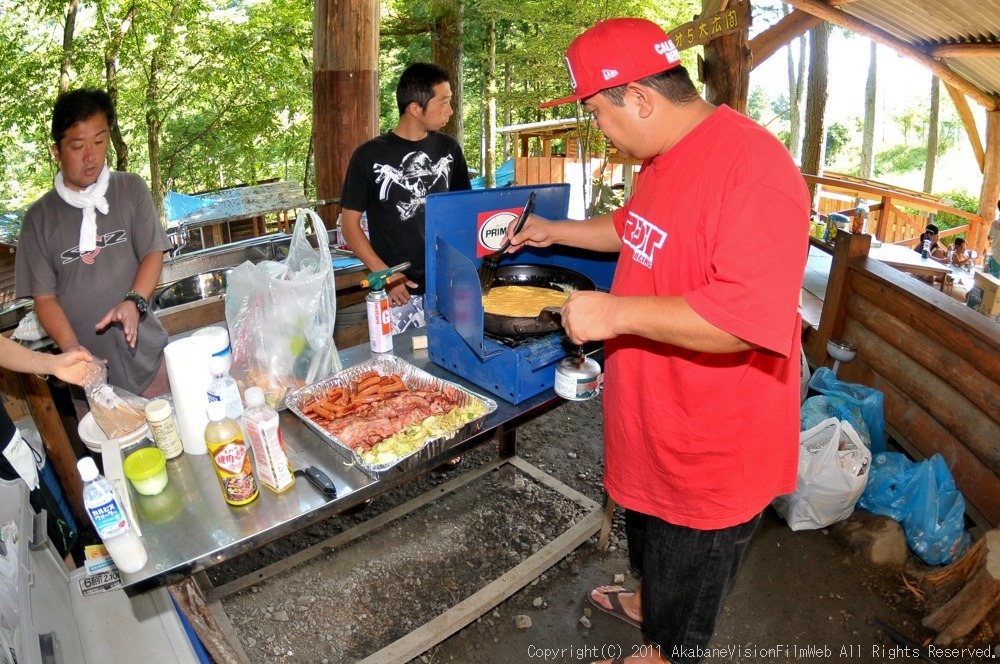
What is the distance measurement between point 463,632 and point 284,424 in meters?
1.43

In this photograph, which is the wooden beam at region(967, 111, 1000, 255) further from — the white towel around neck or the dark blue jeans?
the white towel around neck

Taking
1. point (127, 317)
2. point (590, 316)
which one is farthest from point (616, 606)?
point (127, 317)

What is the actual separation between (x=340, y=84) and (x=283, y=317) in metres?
3.98

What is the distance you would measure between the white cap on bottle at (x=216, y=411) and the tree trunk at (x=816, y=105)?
12.0 metres

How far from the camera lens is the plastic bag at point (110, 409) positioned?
1.89m

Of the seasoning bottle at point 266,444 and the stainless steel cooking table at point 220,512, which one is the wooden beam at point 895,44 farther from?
the seasoning bottle at point 266,444

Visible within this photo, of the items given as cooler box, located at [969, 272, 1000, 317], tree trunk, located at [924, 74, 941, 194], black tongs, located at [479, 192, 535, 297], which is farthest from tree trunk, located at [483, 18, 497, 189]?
tree trunk, located at [924, 74, 941, 194]

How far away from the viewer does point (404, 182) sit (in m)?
3.57

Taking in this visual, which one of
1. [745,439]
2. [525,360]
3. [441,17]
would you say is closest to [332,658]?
[525,360]

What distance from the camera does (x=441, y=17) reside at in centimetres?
972

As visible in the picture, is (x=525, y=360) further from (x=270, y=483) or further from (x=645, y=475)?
(x=270, y=483)

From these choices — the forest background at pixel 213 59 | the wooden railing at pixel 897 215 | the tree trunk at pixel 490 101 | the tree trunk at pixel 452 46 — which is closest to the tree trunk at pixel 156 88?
the forest background at pixel 213 59

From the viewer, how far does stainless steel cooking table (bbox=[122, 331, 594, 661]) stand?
151 cm

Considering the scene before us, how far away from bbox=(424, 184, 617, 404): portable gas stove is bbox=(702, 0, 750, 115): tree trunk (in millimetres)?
2787
